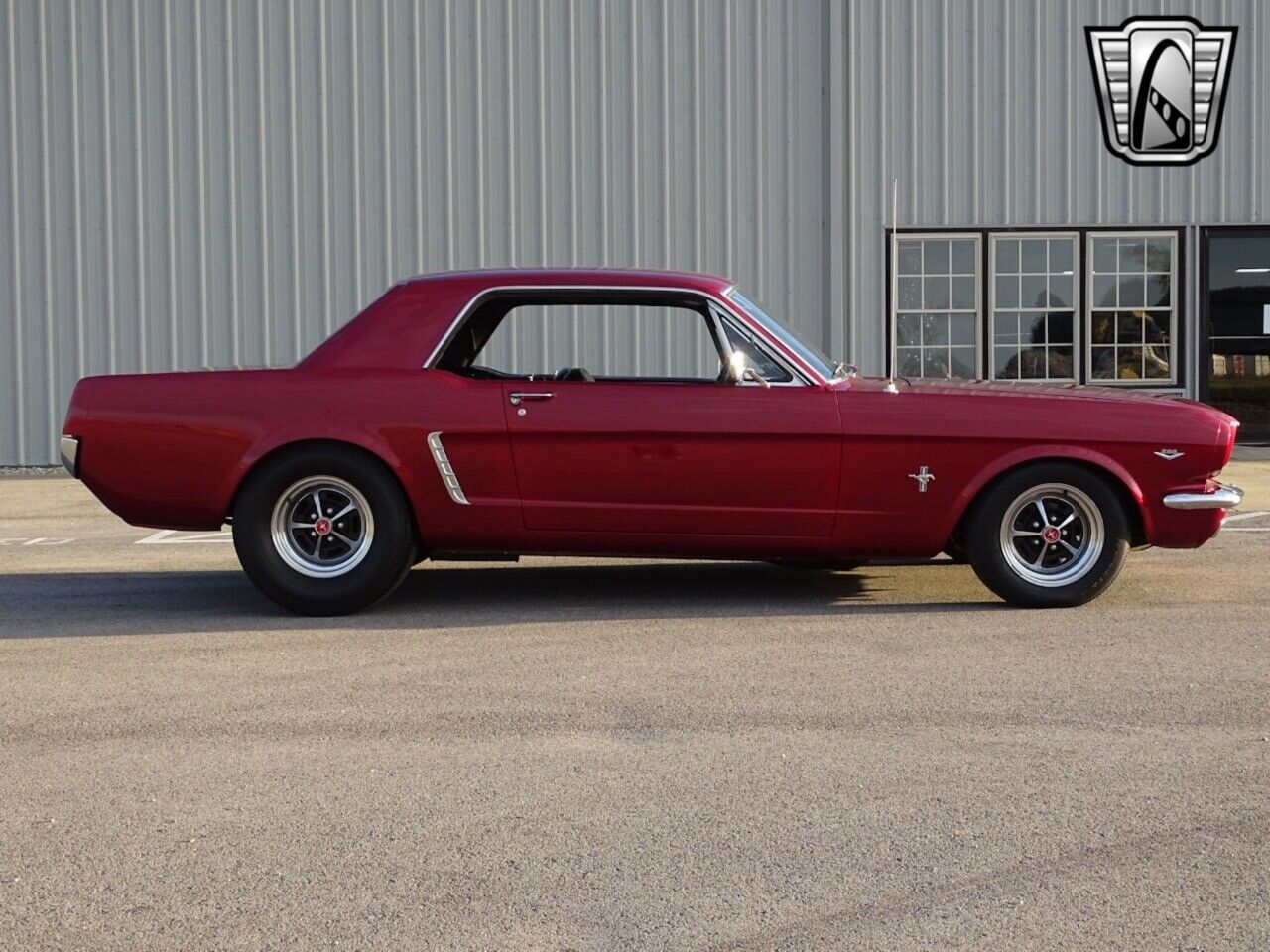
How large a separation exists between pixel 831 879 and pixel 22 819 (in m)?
1.95

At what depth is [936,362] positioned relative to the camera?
16906 mm

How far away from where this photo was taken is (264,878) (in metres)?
3.52

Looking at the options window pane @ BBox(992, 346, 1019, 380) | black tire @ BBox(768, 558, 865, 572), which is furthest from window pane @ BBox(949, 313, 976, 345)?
black tire @ BBox(768, 558, 865, 572)

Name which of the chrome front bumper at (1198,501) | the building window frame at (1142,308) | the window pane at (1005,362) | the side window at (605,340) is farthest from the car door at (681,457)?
the building window frame at (1142,308)

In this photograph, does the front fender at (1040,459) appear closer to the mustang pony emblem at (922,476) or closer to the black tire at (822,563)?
the mustang pony emblem at (922,476)

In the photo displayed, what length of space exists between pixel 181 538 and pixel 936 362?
29.1 feet

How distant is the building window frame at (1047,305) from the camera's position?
1664 centimetres

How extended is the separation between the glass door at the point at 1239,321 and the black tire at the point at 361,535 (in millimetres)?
11963

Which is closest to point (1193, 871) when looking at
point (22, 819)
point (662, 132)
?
point (22, 819)

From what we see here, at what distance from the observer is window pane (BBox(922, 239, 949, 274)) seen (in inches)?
659

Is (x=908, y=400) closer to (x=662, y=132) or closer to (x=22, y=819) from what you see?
(x=22, y=819)

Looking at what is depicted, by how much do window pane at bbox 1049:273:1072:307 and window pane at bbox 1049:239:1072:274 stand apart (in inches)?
2.4

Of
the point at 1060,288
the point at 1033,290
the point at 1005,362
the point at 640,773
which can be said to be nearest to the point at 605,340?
→ the point at 1005,362

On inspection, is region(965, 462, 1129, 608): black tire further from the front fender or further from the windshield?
the windshield
